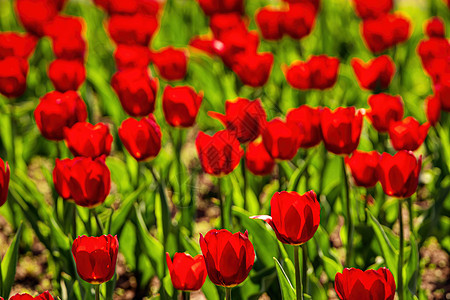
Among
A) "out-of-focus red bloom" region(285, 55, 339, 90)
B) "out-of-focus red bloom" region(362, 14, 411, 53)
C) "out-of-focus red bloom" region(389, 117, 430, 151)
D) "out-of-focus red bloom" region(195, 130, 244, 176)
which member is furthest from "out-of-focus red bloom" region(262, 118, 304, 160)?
"out-of-focus red bloom" region(362, 14, 411, 53)

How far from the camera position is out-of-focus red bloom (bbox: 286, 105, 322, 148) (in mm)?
2348

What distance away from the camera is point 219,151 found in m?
2.21

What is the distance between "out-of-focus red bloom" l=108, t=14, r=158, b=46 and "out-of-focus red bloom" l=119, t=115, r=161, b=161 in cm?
153

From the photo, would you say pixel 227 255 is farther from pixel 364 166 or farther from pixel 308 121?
pixel 308 121

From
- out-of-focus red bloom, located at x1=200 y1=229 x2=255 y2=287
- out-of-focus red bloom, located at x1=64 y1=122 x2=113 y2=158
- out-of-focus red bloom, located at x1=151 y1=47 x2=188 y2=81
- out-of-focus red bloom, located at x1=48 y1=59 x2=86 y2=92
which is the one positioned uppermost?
out-of-focus red bloom, located at x1=200 y1=229 x2=255 y2=287

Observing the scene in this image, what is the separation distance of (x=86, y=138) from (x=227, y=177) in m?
0.55

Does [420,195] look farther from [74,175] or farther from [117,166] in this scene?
[74,175]

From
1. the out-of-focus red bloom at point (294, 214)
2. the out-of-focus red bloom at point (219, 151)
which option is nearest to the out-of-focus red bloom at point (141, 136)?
the out-of-focus red bloom at point (219, 151)

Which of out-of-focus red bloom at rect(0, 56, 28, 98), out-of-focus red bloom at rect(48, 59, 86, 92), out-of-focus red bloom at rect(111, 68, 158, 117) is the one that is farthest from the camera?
out-of-focus red bloom at rect(48, 59, 86, 92)

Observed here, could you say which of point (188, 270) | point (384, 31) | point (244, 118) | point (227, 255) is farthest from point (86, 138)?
point (384, 31)

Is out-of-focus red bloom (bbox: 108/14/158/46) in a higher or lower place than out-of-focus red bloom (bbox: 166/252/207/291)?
lower

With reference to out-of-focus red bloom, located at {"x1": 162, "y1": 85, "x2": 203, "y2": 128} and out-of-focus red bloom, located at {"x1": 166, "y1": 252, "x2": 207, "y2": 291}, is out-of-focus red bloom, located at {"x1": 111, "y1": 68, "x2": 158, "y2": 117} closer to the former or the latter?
out-of-focus red bloom, located at {"x1": 162, "y1": 85, "x2": 203, "y2": 128}

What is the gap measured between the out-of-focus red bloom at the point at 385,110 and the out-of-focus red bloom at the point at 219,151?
1.86ft

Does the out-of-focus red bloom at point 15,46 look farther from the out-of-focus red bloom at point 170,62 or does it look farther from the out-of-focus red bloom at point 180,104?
the out-of-focus red bloom at point 180,104
